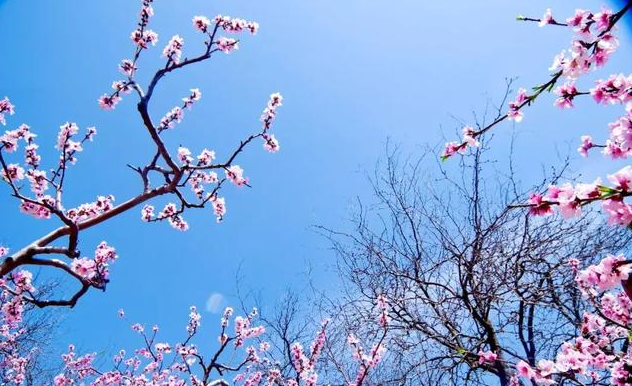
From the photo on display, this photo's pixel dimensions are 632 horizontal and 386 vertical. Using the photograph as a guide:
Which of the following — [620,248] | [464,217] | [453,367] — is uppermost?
[464,217]

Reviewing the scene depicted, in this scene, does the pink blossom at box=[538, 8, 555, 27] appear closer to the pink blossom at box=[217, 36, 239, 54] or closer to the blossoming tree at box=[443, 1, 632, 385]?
the blossoming tree at box=[443, 1, 632, 385]

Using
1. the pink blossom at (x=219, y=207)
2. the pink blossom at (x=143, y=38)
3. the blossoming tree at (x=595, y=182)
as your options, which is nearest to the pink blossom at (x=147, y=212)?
the pink blossom at (x=219, y=207)

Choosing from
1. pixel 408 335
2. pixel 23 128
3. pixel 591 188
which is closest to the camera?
pixel 591 188

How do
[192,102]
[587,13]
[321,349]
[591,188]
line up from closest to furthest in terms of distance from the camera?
[591,188] → [587,13] → [192,102] → [321,349]

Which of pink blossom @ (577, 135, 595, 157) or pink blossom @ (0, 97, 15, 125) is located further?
pink blossom @ (0, 97, 15, 125)

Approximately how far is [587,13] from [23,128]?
5.21m

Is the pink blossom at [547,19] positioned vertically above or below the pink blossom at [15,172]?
below

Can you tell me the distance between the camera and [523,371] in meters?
3.42

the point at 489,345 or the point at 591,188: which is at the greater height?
the point at 489,345

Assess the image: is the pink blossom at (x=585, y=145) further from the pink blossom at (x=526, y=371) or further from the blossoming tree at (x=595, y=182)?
the pink blossom at (x=526, y=371)

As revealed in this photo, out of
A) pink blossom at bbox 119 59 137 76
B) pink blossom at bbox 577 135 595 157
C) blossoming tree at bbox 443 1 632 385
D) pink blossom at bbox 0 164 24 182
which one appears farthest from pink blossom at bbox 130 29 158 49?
pink blossom at bbox 577 135 595 157

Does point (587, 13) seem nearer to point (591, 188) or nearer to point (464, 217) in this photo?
point (591, 188)

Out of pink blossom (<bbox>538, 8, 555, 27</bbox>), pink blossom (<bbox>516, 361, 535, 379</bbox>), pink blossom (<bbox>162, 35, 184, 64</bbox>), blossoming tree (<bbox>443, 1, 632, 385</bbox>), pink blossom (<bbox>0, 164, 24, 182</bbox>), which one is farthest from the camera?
pink blossom (<bbox>162, 35, 184, 64</bbox>)

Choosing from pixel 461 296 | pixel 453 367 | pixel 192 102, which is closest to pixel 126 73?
pixel 192 102
